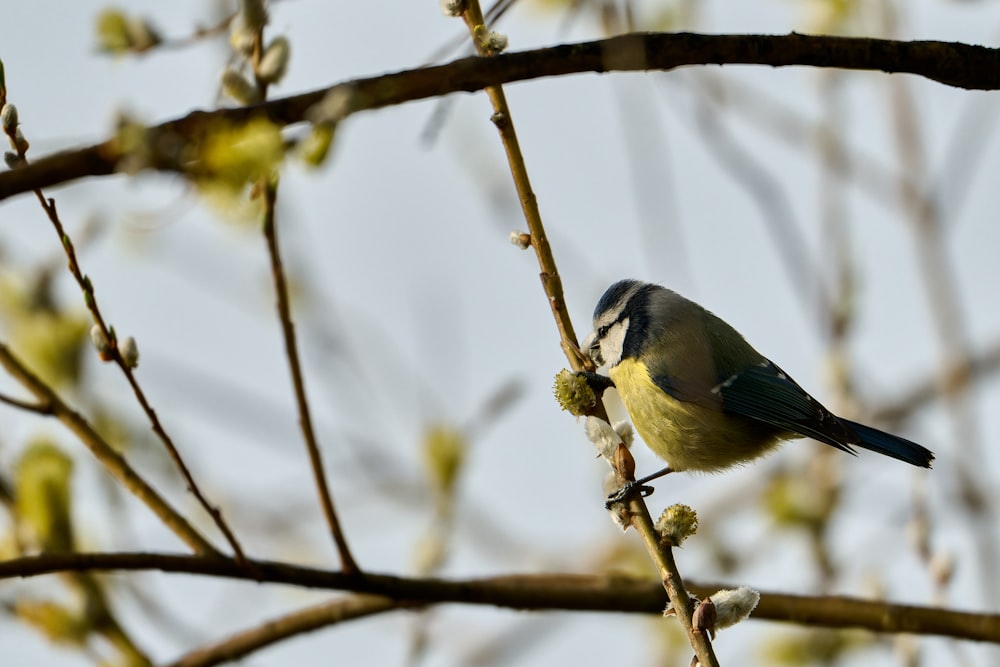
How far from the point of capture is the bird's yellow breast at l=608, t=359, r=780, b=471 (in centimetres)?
270

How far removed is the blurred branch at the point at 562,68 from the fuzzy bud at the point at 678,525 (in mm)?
604

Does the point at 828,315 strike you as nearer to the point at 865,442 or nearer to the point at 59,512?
the point at 865,442

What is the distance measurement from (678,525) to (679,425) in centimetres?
116

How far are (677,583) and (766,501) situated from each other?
2.03 m

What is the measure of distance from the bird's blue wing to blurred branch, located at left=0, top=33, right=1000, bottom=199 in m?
1.24

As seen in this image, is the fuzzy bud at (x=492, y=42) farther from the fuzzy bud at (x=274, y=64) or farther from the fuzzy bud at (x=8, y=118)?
the fuzzy bud at (x=8, y=118)

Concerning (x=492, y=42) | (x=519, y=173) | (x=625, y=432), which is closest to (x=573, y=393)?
(x=625, y=432)

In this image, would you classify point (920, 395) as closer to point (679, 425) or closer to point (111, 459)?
point (679, 425)

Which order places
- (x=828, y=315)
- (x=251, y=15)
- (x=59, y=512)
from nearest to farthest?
1. (x=251, y=15)
2. (x=59, y=512)
3. (x=828, y=315)

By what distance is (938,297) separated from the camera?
3.85 metres

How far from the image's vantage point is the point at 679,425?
270 centimetres

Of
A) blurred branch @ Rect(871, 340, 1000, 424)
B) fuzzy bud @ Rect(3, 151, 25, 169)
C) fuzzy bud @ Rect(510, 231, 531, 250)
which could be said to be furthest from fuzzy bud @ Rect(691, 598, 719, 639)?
blurred branch @ Rect(871, 340, 1000, 424)

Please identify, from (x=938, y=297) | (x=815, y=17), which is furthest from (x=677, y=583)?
(x=815, y=17)

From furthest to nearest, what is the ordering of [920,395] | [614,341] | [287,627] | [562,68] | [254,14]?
[920,395], [614,341], [287,627], [254,14], [562,68]
